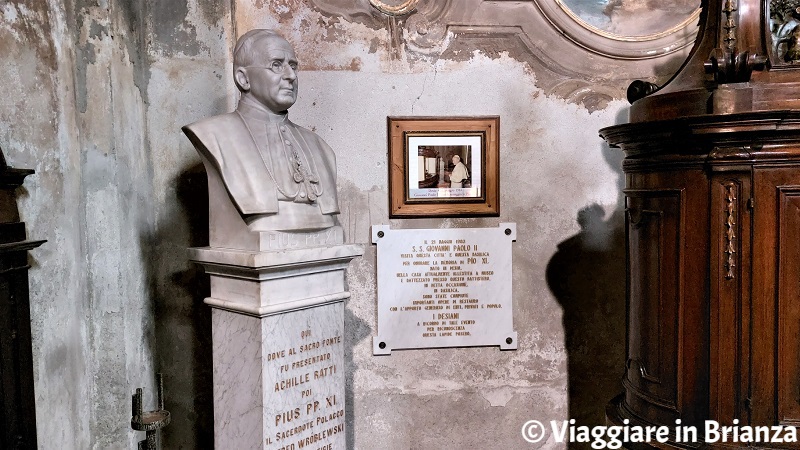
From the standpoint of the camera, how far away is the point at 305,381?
2234mm

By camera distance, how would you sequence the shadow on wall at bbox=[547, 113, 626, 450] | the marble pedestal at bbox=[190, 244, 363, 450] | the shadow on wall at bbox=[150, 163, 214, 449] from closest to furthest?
1. the marble pedestal at bbox=[190, 244, 363, 450]
2. the shadow on wall at bbox=[150, 163, 214, 449]
3. the shadow on wall at bbox=[547, 113, 626, 450]

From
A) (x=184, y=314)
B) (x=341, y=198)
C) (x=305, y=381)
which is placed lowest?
(x=305, y=381)

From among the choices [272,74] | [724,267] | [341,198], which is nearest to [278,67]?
[272,74]

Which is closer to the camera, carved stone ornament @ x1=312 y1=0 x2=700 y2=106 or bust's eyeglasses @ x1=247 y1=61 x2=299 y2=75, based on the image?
bust's eyeglasses @ x1=247 y1=61 x2=299 y2=75

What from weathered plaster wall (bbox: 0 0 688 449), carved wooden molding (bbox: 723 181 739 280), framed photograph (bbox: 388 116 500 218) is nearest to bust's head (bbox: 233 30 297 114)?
weathered plaster wall (bbox: 0 0 688 449)

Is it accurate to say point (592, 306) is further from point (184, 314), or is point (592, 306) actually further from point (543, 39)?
point (184, 314)

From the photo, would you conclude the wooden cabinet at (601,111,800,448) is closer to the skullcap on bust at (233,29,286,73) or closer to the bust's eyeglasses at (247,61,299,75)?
the bust's eyeglasses at (247,61,299,75)

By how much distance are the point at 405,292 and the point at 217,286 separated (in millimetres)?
1187

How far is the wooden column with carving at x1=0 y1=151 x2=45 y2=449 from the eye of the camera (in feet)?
6.36

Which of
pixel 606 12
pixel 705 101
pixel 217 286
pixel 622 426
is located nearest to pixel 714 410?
pixel 622 426

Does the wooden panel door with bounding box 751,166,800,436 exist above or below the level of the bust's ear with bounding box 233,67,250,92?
below

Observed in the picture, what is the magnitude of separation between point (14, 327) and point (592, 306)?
8.97 feet

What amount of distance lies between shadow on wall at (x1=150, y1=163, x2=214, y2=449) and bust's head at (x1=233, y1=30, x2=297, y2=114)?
0.83 metres

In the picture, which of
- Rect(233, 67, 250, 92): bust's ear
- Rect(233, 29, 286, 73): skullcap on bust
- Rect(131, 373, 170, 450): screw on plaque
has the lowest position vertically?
Rect(131, 373, 170, 450): screw on plaque
